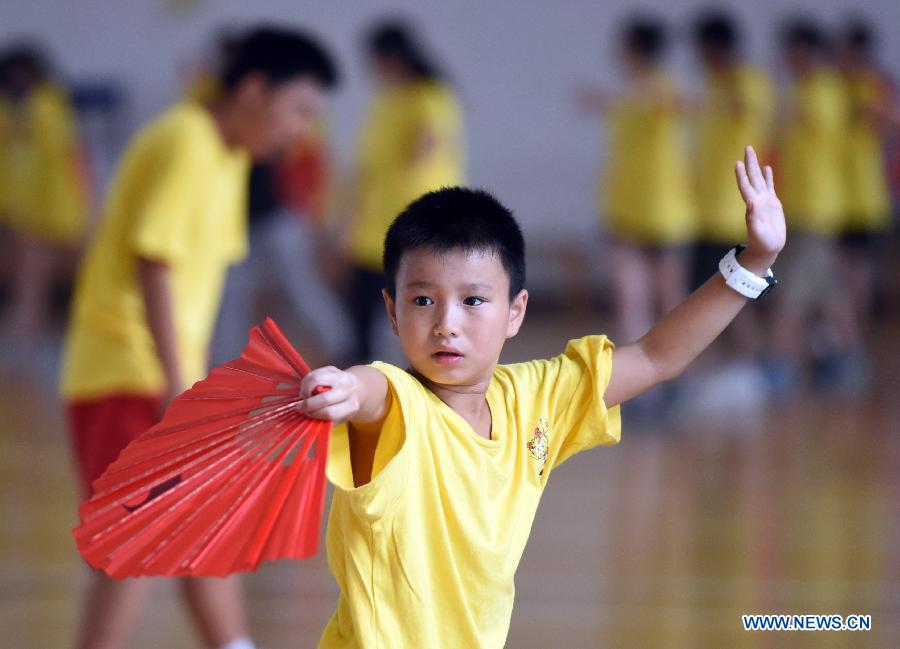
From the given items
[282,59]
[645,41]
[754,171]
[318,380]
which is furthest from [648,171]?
[318,380]

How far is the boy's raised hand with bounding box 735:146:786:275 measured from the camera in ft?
4.81

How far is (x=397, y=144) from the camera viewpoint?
16.1 feet

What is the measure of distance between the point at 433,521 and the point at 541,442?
0.67ft

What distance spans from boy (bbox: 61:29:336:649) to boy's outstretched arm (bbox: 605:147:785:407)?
86 cm

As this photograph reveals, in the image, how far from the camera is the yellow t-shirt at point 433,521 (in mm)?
1286

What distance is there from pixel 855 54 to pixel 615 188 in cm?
151

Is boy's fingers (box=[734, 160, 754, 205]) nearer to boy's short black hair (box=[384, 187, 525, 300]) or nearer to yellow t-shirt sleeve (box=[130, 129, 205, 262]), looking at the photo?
boy's short black hair (box=[384, 187, 525, 300])

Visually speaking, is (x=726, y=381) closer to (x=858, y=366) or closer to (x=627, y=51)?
(x=858, y=366)

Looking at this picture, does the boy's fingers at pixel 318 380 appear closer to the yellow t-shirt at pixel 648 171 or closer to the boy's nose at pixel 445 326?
the boy's nose at pixel 445 326

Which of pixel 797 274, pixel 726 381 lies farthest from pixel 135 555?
pixel 797 274

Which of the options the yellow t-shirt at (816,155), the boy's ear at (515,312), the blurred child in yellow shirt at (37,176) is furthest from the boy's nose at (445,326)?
the blurred child in yellow shirt at (37,176)

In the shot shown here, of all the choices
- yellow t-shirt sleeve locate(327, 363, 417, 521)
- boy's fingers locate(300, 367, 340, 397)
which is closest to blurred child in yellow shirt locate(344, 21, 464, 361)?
yellow t-shirt sleeve locate(327, 363, 417, 521)

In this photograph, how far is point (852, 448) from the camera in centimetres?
433

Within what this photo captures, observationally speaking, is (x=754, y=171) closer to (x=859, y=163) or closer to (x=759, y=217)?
(x=759, y=217)
